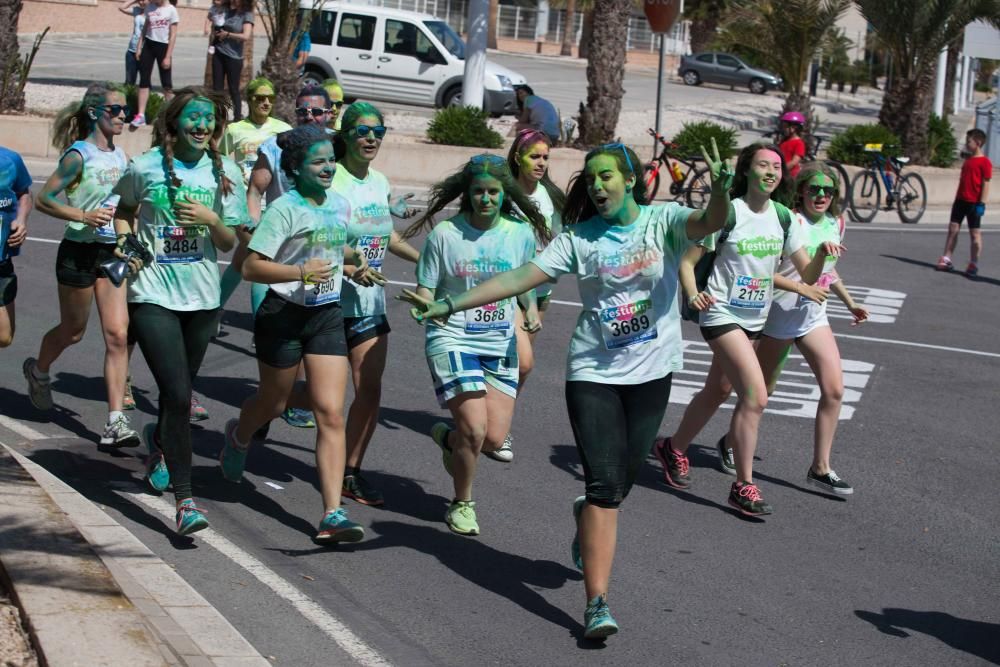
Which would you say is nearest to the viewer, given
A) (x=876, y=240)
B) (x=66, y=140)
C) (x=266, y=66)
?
(x=66, y=140)

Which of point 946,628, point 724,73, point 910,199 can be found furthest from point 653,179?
point 724,73

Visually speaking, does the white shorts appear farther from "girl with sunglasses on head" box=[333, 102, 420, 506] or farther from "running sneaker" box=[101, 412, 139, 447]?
"running sneaker" box=[101, 412, 139, 447]

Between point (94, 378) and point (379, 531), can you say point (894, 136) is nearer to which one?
point (94, 378)

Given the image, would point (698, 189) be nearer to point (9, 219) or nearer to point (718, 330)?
point (718, 330)

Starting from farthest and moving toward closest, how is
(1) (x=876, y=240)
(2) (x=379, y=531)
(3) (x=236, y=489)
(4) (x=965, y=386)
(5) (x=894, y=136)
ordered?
(5) (x=894, y=136) → (1) (x=876, y=240) → (4) (x=965, y=386) → (3) (x=236, y=489) → (2) (x=379, y=531)

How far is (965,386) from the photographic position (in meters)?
11.0

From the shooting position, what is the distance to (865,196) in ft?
71.5

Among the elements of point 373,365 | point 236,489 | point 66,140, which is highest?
point 66,140

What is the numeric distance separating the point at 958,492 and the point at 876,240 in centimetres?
1132

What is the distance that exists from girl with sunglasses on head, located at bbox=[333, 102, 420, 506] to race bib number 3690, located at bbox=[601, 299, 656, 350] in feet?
5.63

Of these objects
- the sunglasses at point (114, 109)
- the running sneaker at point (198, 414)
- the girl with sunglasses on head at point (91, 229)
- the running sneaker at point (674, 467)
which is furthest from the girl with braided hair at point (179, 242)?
the running sneaker at point (674, 467)

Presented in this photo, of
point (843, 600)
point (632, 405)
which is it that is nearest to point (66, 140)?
point (632, 405)

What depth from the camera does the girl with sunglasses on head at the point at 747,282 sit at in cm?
746

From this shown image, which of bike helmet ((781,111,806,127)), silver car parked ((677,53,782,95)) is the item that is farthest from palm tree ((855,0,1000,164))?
silver car parked ((677,53,782,95))
